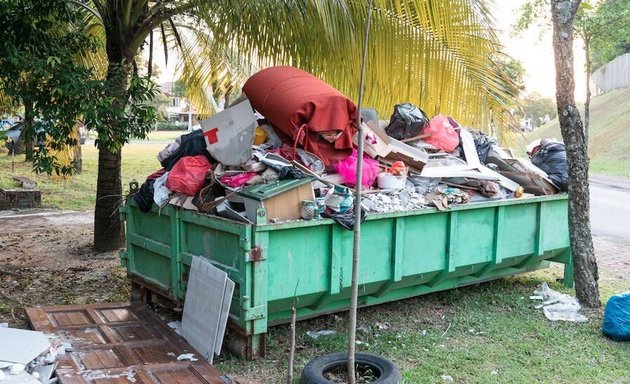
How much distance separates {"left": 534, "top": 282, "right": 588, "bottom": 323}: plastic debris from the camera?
5.84m

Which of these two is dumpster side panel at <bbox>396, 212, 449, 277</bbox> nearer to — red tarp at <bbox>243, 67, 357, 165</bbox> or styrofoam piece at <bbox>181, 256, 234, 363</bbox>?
red tarp at <bbox>243, 67, 357, 165</bbox>

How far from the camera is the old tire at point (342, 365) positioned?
4.10 m

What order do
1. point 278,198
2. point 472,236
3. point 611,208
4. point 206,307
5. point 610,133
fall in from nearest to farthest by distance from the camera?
1. point 278,198
2. point 206,307
3. point 472,236
4. point 611,208
5. point 610,133

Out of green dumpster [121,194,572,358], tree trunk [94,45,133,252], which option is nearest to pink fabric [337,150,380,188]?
green dumpster [121,194,572,358]

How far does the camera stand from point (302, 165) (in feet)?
16.9

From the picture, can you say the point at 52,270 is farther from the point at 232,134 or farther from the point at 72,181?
the point at 72,181

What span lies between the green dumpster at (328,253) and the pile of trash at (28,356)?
46.3 inches

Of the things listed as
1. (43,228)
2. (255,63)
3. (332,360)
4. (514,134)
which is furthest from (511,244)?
(43,228)

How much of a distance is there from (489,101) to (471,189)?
5.52 ft

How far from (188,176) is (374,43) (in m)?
3.16

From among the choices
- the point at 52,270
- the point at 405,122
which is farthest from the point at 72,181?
the point at 405,122

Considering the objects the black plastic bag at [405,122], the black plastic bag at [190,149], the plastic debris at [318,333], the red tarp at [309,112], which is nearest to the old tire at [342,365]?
the plastic debris at [318,333]

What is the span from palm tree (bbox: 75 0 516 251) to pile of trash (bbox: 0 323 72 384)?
2.69m

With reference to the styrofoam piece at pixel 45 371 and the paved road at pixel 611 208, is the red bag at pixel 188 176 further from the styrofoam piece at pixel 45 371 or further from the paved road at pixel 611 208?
the paved road at pixel 611 208
